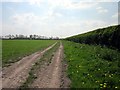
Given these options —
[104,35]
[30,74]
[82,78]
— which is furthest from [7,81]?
[104,35]

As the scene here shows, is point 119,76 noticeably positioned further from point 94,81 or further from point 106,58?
point 106,58

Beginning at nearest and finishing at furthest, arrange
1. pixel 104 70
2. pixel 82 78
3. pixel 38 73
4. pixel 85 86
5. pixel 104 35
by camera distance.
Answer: pixel 85 86, pixel 82 78, pixel 104 70, pixel 38 73, pixel 104 35

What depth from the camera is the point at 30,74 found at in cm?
1408

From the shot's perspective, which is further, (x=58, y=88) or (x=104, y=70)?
(x=104, y=70)

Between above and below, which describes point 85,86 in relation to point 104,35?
below

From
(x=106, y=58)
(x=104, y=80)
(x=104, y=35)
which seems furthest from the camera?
(x=104, y=35)

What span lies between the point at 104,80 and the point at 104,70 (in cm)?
256

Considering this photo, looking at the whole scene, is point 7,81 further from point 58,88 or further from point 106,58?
point 106,58

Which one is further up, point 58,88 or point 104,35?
point 104,35

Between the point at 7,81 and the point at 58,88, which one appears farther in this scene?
the point at 7,81

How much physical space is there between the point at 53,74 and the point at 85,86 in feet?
14.3

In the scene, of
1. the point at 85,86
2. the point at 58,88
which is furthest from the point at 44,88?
the point at 85,86

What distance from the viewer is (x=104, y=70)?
1338 cm

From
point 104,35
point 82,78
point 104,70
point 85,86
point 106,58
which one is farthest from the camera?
point 104,35
